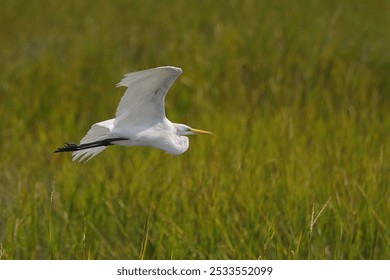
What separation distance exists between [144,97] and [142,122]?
0.06 metres

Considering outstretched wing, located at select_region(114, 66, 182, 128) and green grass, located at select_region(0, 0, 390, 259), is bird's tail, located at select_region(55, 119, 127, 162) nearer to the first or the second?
outstretched wing, located at select_region(114, 66, 182, 128)

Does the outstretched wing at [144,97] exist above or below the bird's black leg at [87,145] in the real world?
above

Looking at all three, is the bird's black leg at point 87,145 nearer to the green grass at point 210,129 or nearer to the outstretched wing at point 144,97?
the outstretched wing at point 144,97

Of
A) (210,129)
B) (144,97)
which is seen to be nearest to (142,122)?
(144,97)

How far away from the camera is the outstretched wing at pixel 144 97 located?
1.62m

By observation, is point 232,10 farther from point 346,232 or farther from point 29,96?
point 346,232

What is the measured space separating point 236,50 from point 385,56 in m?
1.03

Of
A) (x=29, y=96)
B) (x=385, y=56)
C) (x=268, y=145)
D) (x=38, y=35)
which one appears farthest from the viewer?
(x=38, y=35)

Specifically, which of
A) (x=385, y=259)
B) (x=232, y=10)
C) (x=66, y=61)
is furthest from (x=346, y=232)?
(x=232, y=10)

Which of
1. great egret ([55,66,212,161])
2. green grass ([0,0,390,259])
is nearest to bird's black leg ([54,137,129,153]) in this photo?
great egret ([55,66,212,161])

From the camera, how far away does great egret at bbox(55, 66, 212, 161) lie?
1556 mm

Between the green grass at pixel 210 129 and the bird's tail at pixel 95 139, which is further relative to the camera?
the green grass at pixel 210 129

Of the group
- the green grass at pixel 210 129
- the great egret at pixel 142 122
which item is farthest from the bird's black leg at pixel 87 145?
the green grass at pixel 210 129

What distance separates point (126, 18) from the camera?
5.89 metres
